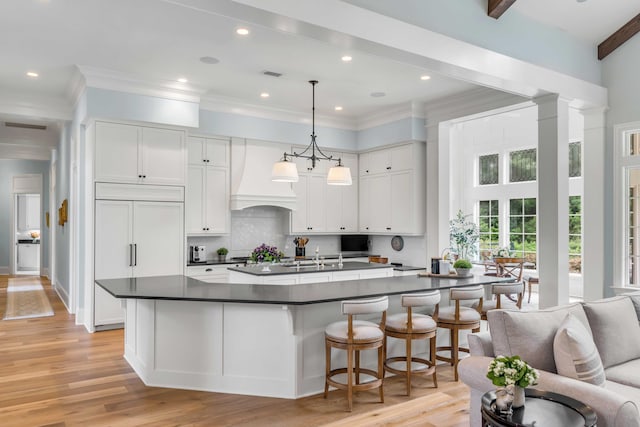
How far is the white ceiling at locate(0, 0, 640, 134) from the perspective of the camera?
3.95 m

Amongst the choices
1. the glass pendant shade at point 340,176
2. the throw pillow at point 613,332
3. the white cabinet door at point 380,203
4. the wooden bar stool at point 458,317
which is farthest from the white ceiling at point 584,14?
the white cabinet door at point 380,203

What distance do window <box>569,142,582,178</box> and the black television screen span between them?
155 inches

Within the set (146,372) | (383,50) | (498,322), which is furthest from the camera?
(146,372)

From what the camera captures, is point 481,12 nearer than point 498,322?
No

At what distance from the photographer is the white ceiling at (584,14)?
4398 mm

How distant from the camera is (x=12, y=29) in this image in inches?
167

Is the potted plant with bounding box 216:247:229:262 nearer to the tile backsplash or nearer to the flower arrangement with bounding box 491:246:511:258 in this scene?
the tile backsplash

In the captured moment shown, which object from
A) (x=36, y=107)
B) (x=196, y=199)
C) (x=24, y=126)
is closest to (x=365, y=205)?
(x=196, y=199)

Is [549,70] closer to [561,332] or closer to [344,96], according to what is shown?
[344,96]

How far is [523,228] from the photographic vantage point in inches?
346

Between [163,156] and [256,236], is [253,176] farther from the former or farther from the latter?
[163,156]

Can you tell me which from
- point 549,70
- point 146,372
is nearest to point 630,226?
point 549,70

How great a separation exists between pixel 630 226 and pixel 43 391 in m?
6.02

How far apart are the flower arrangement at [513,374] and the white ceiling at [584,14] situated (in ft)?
11.6
